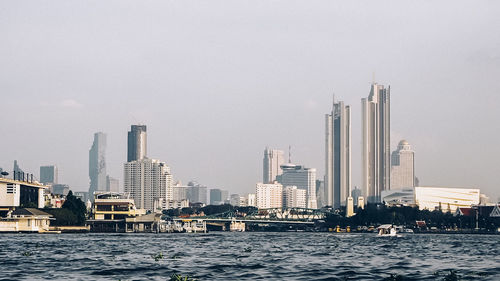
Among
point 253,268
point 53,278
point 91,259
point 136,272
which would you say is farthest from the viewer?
point 91,259

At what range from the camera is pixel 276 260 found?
82.6 meters

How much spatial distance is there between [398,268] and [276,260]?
50.7 ft

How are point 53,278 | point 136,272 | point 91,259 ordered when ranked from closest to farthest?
point 53,278 < point 136,272 < point 91,259

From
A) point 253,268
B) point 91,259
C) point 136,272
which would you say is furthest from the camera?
point 91,259

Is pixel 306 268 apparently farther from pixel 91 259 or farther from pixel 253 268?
pixel 91 259

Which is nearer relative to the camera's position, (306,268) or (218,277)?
(218,277)

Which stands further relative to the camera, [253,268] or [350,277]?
[253,268]

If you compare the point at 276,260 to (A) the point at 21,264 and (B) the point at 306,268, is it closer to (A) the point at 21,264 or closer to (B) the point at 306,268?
A: (B) the point at 306,268

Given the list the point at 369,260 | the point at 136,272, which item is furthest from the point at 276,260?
the point at 136,272

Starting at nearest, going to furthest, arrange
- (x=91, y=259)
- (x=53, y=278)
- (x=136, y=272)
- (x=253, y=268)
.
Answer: (x=53, y=278)
(x=136, y=272)
(x=253, y=268)
(x=91, y=259)

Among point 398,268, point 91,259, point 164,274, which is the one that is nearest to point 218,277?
point 164,274

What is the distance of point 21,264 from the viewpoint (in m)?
73.3

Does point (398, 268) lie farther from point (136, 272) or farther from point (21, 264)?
point (21, 264)

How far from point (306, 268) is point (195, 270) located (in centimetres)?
1027
